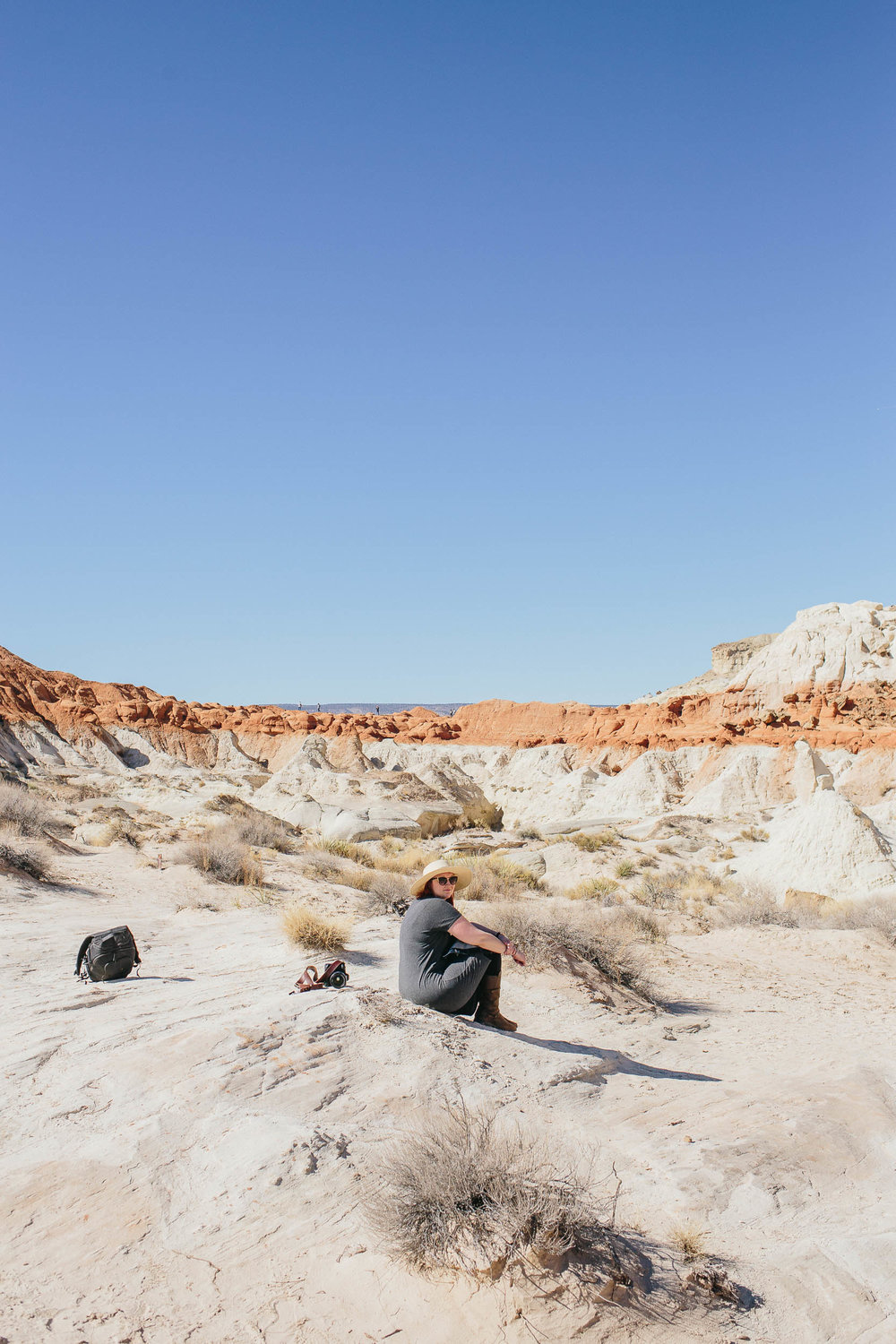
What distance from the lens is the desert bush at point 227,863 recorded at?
13.2m

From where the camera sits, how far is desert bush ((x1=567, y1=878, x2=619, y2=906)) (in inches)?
572

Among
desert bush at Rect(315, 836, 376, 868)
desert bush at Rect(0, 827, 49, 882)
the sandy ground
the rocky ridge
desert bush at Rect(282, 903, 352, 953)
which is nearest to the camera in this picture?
the sandy ground

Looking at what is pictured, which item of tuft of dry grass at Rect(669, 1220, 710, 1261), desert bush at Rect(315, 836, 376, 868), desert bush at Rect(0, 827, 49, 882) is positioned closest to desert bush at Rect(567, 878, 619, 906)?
desert bush at Rect(315, 836, 376, 868)

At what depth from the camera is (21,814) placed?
1505 centimetres

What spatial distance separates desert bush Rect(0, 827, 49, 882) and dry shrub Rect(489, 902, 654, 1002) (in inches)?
281

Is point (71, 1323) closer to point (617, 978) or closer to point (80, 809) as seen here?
point (617, 978)

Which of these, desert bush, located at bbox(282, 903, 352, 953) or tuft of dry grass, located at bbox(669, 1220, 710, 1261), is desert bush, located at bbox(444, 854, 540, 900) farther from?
tuft of dry grass, located at bbox(669, 1220, 710, 1261)

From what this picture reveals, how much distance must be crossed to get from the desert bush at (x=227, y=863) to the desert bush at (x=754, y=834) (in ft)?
49.1

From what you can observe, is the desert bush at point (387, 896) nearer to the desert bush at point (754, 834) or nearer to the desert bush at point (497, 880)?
the desert bush at point (497, 880)

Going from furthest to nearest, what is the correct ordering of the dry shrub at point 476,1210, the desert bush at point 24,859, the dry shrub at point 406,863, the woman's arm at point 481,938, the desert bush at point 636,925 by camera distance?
the dry shrub at point 406,863 < the desert bush at point 24,859 < the desert bush at point 636,925 < the woman's arm at point 481,938 < the dry shrub at point 476,1210

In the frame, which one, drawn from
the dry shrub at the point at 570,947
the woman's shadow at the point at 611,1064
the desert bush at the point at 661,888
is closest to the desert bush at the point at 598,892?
the desert bush at the point at 661,888

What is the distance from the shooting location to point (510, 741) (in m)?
57.1

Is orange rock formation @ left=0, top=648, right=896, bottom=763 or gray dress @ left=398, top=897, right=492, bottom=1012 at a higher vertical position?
orange rock formation @ left=0, top=648, right=896, bottom=763

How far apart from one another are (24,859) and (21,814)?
3514 millimetres
